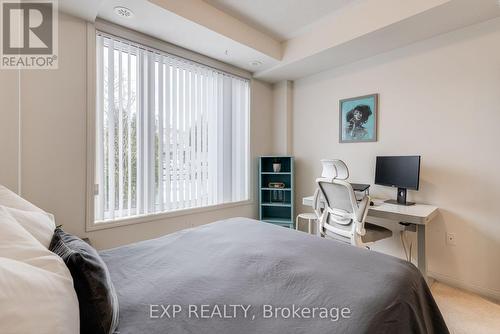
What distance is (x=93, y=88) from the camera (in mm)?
2266

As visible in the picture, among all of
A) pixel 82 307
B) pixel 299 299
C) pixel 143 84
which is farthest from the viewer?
pixel 143 84

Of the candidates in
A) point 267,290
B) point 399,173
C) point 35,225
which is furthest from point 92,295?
point 399,173

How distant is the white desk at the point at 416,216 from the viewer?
206cm

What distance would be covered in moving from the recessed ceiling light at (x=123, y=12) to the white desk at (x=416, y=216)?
114 inches

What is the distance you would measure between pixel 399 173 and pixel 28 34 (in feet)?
12.1

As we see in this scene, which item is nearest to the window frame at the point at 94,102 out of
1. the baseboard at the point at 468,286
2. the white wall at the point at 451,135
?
the white wall at the point at 451,135

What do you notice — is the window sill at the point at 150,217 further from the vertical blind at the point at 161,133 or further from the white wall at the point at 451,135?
the white wall at the point at 451,135

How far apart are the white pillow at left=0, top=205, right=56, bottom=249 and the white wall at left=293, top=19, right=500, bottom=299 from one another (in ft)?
10.1

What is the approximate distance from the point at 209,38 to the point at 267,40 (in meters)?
0.82

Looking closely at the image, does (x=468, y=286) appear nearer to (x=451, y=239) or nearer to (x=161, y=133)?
(x=451, y=239)

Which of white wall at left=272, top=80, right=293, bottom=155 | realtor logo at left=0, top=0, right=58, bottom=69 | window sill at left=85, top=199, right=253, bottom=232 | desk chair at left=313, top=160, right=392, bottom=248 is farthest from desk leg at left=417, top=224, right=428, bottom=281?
realtor logo at left=0, top=0, right=58, bottom=69

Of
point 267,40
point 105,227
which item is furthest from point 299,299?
point 267,40

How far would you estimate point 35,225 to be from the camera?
101cm

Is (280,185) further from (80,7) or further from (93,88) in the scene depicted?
(80,7)
